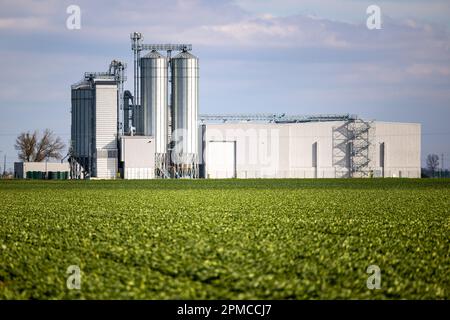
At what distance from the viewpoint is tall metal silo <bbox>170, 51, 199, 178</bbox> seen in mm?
56344

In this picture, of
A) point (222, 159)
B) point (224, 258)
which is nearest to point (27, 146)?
point (222, 159)

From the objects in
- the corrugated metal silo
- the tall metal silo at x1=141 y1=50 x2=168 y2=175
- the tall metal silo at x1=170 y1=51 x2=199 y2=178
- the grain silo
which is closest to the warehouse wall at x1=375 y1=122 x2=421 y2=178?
the tall metal silo at x1=170 y1=51 x2=199 y2=178

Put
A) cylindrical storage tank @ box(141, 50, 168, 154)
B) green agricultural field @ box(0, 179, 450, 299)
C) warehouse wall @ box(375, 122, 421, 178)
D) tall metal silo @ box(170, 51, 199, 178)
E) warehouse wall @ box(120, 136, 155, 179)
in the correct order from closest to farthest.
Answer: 1. green agricultural field @ box(0, 179, 450, 299)
2. cylindrical storage tank @ box(141, 50, 168, 154)
3. warehouse wall @ box(120, 136, 155, 179)
4. tall metal silo @ box(170, 51, 199, 178)
5. warehouse wall @ box(375, 122, 421, 178)

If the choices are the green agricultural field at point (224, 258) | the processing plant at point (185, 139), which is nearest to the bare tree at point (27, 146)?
the processing plant at point (185, 139)

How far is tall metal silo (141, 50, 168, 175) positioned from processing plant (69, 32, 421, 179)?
74 mm

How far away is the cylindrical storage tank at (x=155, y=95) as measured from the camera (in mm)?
55625

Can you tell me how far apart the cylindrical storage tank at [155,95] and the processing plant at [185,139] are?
0.07 metres

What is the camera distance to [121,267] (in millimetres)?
7406

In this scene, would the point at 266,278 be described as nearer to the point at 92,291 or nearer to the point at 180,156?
the point at 92,291

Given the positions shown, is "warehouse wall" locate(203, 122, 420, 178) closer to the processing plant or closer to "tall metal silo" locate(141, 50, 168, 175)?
the processing plant

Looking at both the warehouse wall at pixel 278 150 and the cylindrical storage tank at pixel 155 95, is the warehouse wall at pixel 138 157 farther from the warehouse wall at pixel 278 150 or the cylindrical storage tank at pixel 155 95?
the warehouse wall at pixel 278 150

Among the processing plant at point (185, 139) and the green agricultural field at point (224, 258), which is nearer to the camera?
the green agricultural field at point (224, 258)

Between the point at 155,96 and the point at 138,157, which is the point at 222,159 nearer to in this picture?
the point at 138,157
